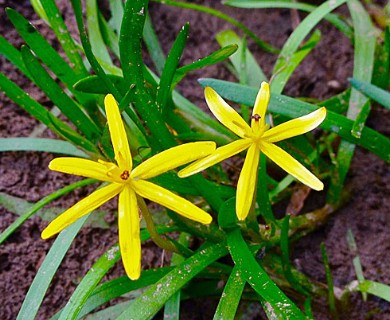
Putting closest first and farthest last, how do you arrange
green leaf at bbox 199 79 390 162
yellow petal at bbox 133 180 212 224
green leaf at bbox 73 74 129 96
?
yellow petal at bbox 133 180 212 224
green leaf at bbox 73 74 129 96
green leaf at bbox 199 79 390 162

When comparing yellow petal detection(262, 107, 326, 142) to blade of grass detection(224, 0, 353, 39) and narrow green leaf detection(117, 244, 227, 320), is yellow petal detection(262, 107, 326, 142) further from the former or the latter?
blade of grass detection(224, 0, 353, 39)

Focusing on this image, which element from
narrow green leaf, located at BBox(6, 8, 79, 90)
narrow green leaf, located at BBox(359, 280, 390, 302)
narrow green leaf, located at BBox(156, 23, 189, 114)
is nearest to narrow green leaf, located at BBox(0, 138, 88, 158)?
narrow green leaf, located at BBox(6, 8, 79, 90)

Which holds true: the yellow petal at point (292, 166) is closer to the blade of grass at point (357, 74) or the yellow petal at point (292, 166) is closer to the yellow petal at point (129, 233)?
the yellow petal at point (129, 233)

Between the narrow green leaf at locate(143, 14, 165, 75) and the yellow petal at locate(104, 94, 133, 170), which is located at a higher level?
the narrow green leaf at locate(143, 14, 165, 75)

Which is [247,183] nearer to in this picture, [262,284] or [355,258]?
[262,284]

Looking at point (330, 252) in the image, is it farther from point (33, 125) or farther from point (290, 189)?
point (33, 125)

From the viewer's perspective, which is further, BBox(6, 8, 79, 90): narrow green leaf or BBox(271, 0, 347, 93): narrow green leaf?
BBox(271, 0, 347, 93): narrow green leaf

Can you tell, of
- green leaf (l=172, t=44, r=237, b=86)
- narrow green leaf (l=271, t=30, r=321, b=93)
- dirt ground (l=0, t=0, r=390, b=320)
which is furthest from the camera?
narrow green leaf (l=271, t=30, r=321, b=93)

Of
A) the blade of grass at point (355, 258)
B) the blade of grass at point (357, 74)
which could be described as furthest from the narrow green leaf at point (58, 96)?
the blade of grass at point (355, 258)
